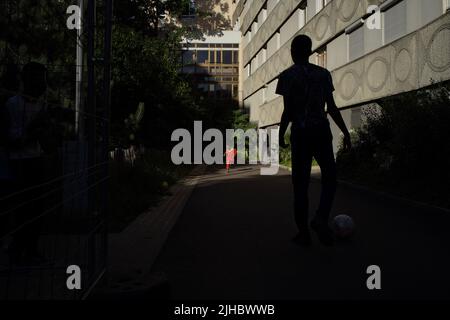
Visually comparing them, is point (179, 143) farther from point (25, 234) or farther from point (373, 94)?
point (25, 234)

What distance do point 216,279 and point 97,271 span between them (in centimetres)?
99

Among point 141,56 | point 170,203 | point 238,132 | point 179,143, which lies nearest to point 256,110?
point 238,132

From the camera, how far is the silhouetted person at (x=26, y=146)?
7.82ft

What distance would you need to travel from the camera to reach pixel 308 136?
5.15m

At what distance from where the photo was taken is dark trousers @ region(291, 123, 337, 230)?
5152mm

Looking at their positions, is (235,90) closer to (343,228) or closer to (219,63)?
(219,63)

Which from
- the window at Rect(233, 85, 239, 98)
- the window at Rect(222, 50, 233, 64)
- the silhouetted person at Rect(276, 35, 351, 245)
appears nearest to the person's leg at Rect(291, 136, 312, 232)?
the silhouetted person at Rect(276, 35, 351, 245)

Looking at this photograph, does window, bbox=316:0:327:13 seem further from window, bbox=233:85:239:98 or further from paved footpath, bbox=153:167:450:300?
window, bbox=233:85:239:98

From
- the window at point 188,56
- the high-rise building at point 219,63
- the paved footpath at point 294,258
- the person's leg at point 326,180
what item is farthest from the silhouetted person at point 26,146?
the high-rise building at point 219,63

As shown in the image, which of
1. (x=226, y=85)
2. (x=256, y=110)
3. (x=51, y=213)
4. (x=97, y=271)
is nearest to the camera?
(x=51, y=213)

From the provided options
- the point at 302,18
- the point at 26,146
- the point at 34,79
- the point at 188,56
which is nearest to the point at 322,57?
the point at 302,18

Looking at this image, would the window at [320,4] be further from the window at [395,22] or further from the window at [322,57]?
the window at [395,22]

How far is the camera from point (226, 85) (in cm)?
5909

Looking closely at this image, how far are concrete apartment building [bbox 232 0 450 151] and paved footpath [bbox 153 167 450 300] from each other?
7.89 meters
